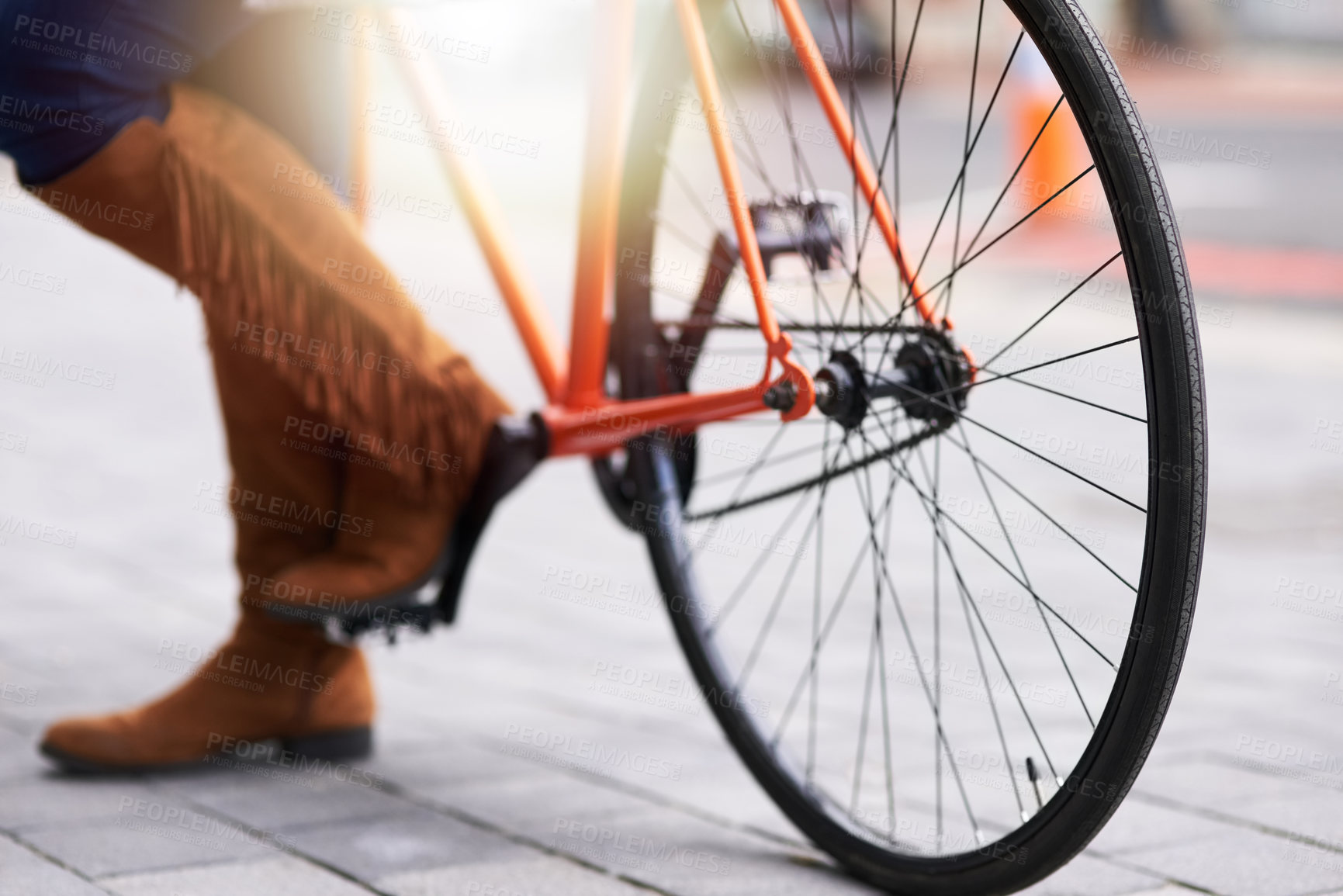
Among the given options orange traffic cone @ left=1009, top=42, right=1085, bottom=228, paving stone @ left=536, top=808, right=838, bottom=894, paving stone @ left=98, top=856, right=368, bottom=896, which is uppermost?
orange traffic cone @ left=1009, top=42, right=1085, bottom=228

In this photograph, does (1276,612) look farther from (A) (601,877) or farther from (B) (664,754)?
(A) (601,877)

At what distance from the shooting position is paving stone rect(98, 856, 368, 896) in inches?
72.5

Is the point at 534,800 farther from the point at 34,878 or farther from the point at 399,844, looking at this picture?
the point at 34,878

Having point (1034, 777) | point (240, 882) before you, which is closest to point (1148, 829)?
point (1034, 777)

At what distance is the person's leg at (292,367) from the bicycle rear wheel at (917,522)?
11.2 inches

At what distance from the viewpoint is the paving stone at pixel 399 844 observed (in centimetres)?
196

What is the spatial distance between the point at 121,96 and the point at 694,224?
850 cm

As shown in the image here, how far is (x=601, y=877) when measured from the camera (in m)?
1.93

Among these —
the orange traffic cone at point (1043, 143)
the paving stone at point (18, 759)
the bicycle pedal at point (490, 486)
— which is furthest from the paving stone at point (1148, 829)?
the orange traffic cone at point (1043, 143)

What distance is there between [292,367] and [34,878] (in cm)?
69

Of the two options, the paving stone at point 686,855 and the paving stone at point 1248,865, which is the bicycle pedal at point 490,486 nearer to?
the paving stone at point 686,855

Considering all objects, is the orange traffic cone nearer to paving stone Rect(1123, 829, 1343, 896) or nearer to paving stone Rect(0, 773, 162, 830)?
paving stone Rect(1123, 829, 1343, 896)

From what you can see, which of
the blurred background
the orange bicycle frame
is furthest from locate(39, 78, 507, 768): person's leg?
the blurred background

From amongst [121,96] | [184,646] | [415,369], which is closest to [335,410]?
[415,369]
